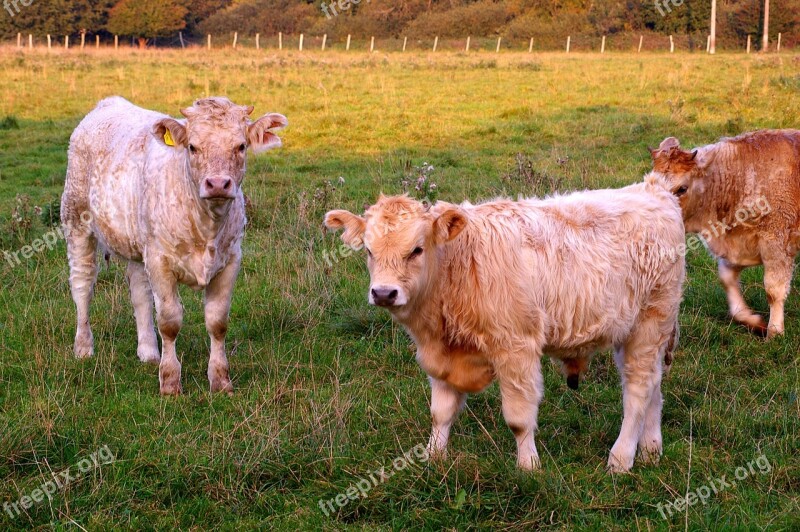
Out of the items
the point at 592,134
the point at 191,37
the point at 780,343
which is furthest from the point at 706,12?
the point at 780,343

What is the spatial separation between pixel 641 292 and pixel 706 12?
47.7 metres

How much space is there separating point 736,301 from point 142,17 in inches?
2107

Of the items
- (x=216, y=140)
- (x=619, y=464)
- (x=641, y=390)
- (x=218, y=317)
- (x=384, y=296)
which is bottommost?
(x=619, y=464)

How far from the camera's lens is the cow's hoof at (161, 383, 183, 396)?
19.1 ft

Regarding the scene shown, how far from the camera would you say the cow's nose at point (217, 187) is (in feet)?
17.4

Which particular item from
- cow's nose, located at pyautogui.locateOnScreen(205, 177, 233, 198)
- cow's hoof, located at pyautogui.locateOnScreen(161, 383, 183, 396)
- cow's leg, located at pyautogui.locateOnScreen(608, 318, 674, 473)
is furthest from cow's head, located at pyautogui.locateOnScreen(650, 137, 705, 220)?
cow's hoof, located at pyautogui.locateOnScreen(161, 383, 183, 396)

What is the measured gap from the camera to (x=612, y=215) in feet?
16.1

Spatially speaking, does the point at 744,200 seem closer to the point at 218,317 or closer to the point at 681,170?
the point at 681,170

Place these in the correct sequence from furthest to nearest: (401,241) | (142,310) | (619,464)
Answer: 1. (142,310)
2. (619,464)
3. (401,241)

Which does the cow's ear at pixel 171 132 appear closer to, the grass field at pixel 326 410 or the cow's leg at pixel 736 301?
the grass field at pixel 326 410

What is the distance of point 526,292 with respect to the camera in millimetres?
4508

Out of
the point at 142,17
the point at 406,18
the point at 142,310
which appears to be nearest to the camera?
the point at 142,310

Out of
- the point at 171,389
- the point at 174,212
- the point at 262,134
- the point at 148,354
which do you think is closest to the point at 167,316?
the point at 171,389

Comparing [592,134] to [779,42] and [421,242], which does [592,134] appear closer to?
[421,242]
